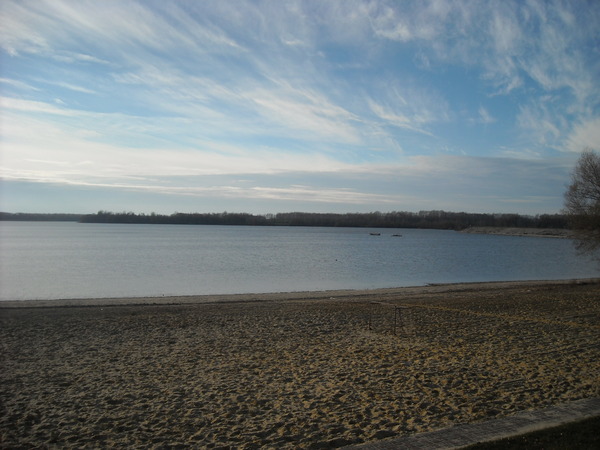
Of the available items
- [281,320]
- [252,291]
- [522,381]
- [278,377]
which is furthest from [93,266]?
[522,381]

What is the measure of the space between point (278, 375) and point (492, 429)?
3.89m

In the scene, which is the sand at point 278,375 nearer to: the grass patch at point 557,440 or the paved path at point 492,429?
the paved path at point 492,429

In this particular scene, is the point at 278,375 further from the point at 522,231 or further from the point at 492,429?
the point at 522,231

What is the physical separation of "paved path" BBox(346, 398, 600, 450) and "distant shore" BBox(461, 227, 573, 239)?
14037 centimetres

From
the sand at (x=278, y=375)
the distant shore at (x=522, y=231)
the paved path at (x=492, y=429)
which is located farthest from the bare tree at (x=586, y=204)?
the distant shore at (x=522, y=231)

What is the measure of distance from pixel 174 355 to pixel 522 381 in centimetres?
666

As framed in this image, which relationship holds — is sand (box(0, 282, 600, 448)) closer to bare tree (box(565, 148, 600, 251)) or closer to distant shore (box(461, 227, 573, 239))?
bare tree (box(565, 148, 600, 251))

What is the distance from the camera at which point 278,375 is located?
26.3 ft

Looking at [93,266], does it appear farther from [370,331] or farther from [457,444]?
[457,444]

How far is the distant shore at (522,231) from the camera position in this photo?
138 metres

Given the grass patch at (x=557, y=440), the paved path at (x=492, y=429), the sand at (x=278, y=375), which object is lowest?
the sand at (x=278, y=375)

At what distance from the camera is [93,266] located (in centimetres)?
3875

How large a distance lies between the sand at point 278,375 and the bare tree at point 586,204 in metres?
14.2

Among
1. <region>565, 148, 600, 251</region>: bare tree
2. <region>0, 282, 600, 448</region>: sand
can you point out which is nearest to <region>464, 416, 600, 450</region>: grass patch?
<region>0, 282, 600, 448</region>: sand
